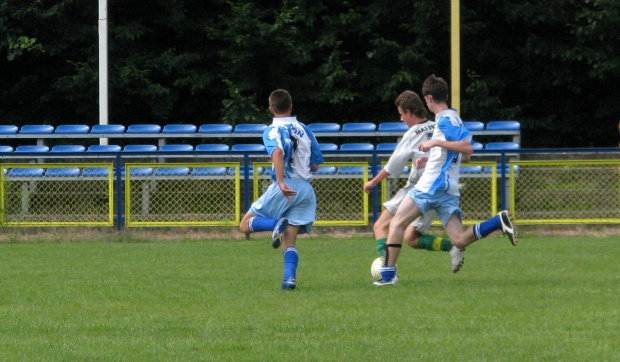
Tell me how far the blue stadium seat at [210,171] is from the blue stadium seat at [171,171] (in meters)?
0.14

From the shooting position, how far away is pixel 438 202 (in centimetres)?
929

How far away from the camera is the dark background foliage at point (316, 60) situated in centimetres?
2684

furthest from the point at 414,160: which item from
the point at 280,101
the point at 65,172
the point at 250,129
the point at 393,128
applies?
the point at 250,129

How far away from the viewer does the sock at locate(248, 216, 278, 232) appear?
9.30 meters

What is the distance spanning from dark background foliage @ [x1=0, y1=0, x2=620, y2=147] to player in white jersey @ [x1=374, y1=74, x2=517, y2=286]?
16765 mm

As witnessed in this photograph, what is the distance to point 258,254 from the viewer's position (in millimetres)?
13586

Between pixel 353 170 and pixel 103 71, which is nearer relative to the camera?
pixel 353 170

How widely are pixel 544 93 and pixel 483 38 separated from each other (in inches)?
84.2

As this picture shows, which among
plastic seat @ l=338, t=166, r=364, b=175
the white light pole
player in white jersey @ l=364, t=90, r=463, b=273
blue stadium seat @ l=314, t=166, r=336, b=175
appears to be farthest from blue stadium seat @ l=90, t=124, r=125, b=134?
player in white jersey @ l=364, t=90, r=463, b=273

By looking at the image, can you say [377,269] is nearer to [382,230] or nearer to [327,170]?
[382,230]

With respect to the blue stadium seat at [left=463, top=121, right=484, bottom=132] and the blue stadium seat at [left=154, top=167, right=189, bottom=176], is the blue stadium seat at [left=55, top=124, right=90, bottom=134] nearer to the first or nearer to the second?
the blue stadium seat at [left=154, top=167, right=189, bottom=176]

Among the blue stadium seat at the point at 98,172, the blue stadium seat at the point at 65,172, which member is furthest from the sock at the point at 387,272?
the blue stadium seat at the point at 65,172

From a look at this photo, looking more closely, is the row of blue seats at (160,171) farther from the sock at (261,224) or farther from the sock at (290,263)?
the sock at (290,263)

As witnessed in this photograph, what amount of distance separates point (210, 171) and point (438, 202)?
810 centimetres
